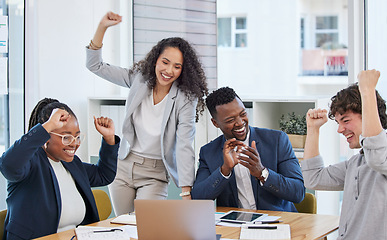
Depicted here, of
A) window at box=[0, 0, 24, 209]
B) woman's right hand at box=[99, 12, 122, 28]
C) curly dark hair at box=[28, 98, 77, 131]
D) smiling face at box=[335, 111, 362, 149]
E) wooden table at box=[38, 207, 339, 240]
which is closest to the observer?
smiling face at box=[335, 111, 362, 149]

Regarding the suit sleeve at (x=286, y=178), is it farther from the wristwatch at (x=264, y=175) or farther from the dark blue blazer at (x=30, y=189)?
the dark blue blazer at (x=30, y=189)

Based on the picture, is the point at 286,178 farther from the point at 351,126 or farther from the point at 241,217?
the point at 351,126

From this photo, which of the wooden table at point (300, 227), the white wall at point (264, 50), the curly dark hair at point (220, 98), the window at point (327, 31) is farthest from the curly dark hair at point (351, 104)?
the window at point (327, 31)

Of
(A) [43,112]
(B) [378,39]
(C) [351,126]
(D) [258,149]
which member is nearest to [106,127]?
(A) [43,112]

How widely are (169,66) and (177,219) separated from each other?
121 cm

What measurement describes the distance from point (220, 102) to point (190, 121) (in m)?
0.28

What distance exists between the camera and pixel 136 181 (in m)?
3.39

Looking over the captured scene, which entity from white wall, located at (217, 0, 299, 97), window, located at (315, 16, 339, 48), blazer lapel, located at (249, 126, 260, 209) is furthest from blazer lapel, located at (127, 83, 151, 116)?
window, located at (315, 16, 339, 48)

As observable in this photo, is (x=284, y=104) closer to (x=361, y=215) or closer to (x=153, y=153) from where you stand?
(x=153, y=153)

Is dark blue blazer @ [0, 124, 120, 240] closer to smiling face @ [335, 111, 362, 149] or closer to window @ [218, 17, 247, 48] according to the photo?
smiling face @ [335, 111, 362, 149]

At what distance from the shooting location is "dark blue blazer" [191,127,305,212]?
296cm

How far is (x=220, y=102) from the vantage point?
3.10 metres

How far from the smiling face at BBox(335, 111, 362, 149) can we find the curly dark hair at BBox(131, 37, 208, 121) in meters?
1.10

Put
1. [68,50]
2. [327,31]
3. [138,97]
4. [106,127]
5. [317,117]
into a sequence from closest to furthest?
[317,117], [106,127], [138,97], [68,50], [327,31]
